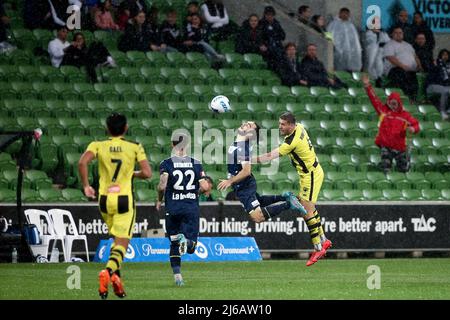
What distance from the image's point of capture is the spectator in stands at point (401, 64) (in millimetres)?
30312

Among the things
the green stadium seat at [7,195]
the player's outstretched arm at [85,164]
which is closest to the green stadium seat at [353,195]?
the green stadium seat at [7,195]

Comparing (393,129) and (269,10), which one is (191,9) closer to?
(269,10)

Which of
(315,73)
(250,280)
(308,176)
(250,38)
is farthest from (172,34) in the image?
(250,280)

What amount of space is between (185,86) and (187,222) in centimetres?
1136

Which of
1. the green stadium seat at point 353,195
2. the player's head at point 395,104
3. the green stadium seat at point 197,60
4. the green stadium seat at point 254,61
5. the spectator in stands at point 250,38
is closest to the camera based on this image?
the green stadium seat at point 353,195

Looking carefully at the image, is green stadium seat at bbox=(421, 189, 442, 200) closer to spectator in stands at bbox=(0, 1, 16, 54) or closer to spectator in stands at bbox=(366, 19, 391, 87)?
spectator in stands at bbox=(366, 19, 391, 87)

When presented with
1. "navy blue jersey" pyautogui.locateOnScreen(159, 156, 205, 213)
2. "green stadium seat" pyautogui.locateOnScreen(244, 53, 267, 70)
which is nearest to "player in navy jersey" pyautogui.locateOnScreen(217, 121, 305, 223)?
"navy blue jersey" pyautogui.locateOnScreen(159, 156, 205, 213)

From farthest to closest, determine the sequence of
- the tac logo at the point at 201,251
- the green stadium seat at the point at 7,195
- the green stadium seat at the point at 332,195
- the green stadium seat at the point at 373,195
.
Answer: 1. the green stadium seat at the point at 373,195
2. the green stadium seat at the point at 332,195
3. the green stadium seat at the point at 7,195
4. the tac logo at the point at 201,251

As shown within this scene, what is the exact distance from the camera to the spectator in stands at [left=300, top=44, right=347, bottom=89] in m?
29.3

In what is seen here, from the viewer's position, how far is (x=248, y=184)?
1936 cm

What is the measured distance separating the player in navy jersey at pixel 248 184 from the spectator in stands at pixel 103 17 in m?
9.80

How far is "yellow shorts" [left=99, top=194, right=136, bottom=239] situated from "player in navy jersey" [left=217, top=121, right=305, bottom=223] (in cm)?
475

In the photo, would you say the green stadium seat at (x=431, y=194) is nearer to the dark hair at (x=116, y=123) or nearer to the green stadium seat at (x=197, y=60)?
the green stadium seat at (x=197, y=60)

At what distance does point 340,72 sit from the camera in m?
30.9
